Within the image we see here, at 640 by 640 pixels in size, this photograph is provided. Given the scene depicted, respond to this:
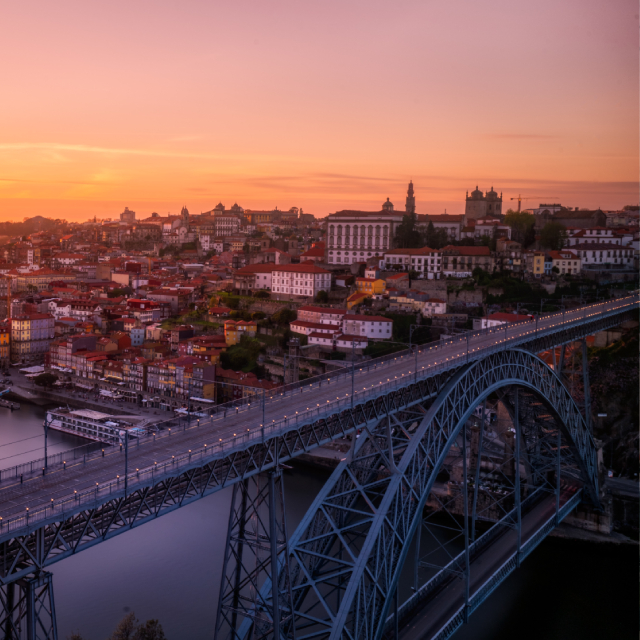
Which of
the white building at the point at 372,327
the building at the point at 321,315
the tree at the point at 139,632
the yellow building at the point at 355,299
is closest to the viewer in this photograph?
the tree at the point at 139,632

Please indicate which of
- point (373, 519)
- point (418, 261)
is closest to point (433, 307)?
point (418, 261)

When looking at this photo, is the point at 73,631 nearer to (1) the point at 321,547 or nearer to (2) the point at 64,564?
(2) the point at 64,564

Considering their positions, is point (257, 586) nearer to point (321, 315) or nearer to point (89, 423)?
point (89, 423)

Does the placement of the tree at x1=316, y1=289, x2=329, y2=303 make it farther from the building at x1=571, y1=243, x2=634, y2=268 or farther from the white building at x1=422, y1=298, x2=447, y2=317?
the building at x1=571, y1=243, x2=634, y2=268

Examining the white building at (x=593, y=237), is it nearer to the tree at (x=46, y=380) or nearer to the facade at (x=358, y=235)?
the facade at (x=358, y=235)

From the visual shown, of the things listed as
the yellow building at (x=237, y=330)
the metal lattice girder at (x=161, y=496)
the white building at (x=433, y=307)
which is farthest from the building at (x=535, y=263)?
the metal lattice girder at (x=161, y=496)
